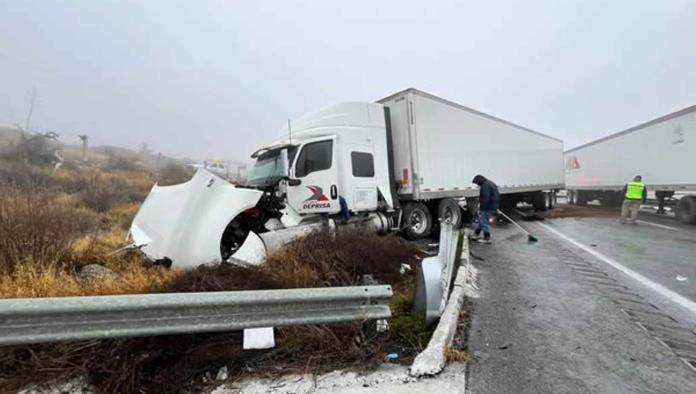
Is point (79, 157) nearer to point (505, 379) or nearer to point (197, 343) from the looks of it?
point (197, 343)

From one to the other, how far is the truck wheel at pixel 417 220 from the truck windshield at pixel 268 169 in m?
3.68

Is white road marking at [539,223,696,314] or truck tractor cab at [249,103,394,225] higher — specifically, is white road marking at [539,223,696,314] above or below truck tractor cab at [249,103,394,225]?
below

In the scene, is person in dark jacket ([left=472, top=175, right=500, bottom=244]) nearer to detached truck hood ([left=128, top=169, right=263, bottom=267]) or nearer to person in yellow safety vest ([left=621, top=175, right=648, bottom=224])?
detached truck hood ([left=128, top=169, right=263, bottom=267])

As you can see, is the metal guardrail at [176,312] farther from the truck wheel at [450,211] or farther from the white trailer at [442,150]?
the truck wheel at [450,211]

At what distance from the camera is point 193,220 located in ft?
14.6

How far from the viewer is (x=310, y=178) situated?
272 inches

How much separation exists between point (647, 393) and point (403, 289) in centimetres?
237

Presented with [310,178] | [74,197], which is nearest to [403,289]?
[310,178]

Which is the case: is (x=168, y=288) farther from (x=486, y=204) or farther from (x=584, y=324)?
(x=486, y=204)

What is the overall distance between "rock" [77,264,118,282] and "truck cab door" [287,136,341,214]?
10.1 ft

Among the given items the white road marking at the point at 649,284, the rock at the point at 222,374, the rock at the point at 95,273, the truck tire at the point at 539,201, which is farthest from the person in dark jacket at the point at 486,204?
the truck tire at the point at 539,201

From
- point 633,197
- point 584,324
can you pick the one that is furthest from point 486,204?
point 633,197

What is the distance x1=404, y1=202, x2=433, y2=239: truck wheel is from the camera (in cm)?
895

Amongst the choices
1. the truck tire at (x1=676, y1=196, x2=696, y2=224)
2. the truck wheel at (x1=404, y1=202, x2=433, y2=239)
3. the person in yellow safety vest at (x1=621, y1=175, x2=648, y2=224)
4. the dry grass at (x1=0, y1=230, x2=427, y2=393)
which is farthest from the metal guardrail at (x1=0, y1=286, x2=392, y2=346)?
the truck tire at (x1=676, y1=196, x2=696, y2=224)
